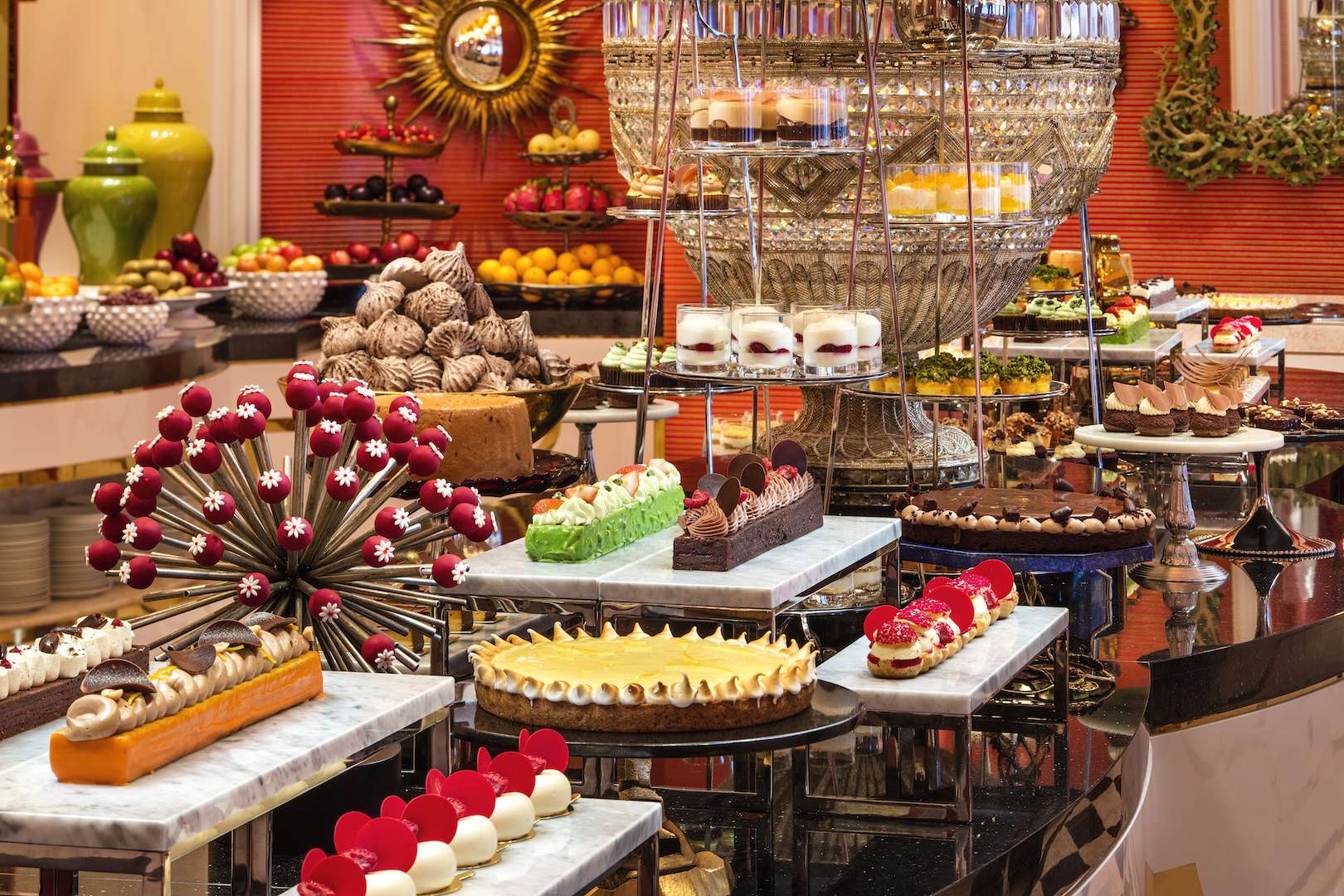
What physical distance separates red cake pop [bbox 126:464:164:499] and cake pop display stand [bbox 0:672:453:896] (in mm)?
465

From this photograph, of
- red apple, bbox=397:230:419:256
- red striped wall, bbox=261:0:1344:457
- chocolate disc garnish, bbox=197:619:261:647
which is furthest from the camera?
red striped wall, bbox=261:0:1344:457

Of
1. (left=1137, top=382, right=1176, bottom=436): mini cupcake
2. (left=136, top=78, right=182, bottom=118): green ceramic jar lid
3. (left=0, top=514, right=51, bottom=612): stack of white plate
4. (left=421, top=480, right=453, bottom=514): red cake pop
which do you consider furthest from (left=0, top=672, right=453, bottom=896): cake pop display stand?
(left=136, top=78, right=182, bottom=118): green ceramic jar lid

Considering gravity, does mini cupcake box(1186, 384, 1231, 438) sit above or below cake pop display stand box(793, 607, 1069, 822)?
above

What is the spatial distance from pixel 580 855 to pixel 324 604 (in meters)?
0.74

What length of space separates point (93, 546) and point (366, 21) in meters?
7.44

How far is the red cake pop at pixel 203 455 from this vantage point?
2471 mm

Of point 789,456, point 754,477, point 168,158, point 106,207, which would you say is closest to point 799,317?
point 789,456

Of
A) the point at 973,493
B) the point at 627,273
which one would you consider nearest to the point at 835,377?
the point at 973,493

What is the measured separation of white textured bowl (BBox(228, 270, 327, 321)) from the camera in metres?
7.78

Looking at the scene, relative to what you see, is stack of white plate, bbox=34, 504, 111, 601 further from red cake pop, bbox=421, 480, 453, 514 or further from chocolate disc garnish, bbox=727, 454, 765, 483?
red cake pop, bbox=421, 480, 453, 514

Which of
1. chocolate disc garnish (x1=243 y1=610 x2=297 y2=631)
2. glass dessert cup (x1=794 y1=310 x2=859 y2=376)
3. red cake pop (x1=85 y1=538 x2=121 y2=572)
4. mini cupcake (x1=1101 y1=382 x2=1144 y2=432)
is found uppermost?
glass dessert cup (x1=794 y1=310 x2=859 y2=376)

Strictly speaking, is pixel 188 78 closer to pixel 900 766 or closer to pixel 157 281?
pixel 157 281

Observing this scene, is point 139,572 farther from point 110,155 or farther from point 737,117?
point 110,155

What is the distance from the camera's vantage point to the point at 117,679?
186cm
